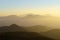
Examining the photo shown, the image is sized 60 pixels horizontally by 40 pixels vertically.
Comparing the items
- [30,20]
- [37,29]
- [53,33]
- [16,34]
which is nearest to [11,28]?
[16,34]

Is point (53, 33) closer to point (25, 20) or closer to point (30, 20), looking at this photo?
point (30, 20)

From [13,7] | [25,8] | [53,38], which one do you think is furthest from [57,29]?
[13,7]

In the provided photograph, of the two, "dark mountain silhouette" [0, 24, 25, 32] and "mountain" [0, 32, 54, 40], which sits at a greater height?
"dark mountain silhouette" [0, 24, 25, 32]

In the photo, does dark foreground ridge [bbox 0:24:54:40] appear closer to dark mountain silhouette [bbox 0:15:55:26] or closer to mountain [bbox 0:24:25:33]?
mountain [bbox 0:24:25:33]

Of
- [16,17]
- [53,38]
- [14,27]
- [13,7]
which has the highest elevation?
[13,7]

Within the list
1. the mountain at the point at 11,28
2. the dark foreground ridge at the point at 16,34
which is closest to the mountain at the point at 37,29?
the dark foreground ridge at the point at 16,34

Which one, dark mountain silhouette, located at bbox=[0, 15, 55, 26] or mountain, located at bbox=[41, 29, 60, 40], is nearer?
mountain, located at bbox=[41, 29, 60, 40]

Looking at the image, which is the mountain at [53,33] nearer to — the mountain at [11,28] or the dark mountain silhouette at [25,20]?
the dark mountain silhouette at [25,20]

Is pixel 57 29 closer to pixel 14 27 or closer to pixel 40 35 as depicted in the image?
pixel 40 35

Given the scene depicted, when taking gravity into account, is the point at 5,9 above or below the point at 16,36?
above

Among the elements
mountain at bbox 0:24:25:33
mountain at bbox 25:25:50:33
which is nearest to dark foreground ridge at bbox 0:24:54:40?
mountain at bbox 0:24:25:33

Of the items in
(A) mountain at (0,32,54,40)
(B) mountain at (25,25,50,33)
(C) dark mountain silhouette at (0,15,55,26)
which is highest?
(C) dark mountain silhouette at (0,15,55,26)
